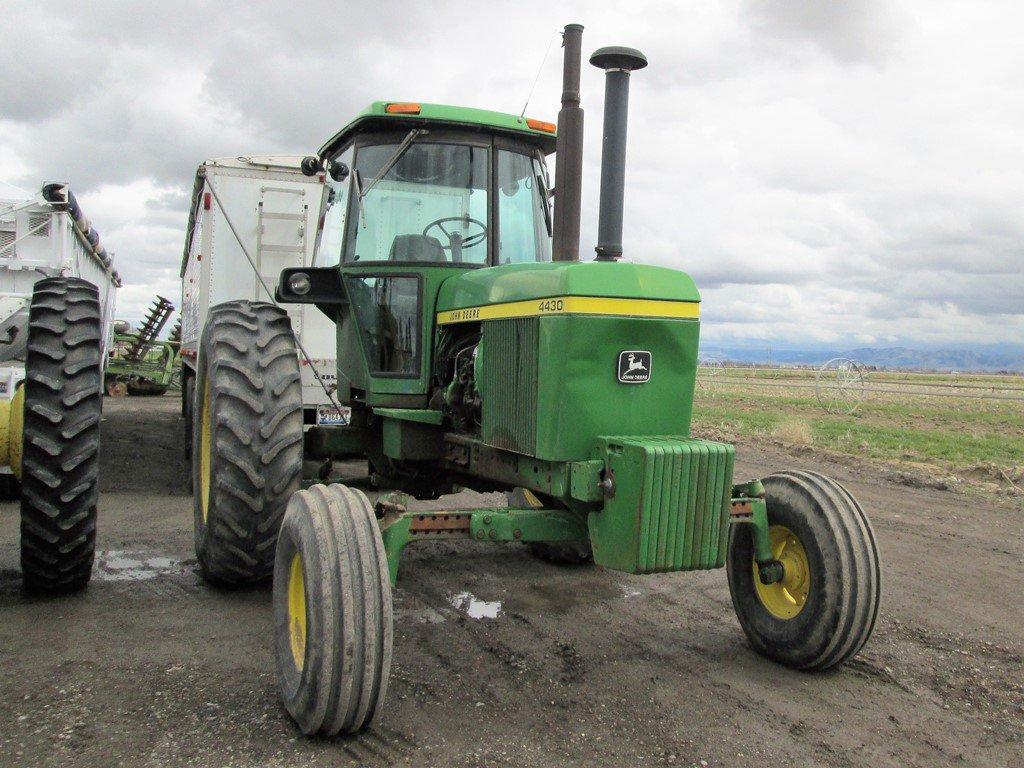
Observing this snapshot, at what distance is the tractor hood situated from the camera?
3824mm

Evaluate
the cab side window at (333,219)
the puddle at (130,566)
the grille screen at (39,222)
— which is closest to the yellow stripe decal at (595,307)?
the cab side window at (333,219)

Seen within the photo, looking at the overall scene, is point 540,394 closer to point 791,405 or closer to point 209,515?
point 209,515

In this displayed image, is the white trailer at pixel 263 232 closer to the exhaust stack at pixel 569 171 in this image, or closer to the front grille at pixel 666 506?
the exhaust stack at pixel 569 171

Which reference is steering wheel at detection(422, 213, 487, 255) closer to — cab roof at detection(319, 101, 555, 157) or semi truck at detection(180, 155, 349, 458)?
cab roof at detection(319, 101, 555, 157)

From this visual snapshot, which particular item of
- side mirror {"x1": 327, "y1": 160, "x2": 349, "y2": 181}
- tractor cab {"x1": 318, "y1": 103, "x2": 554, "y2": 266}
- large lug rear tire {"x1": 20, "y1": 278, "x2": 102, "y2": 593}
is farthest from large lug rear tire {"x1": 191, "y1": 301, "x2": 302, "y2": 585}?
side mirror {"x1": 327, "y1": 160, "x2": 349, "y2": 181}

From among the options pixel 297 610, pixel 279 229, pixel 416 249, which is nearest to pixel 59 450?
pixel 297 610

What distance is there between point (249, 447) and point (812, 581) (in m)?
2.89

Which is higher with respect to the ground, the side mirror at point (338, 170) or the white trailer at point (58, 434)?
the side mirror at point (338, 170)

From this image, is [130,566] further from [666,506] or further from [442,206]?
[666,506]

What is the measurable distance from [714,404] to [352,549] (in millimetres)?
22446

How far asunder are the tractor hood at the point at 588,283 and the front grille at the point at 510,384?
0.14 metres

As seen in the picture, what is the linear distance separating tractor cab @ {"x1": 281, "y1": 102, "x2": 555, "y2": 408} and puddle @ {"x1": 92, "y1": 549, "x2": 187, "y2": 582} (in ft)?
6.36

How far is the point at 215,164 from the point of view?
9.15m

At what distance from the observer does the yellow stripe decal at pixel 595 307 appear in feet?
12.5
